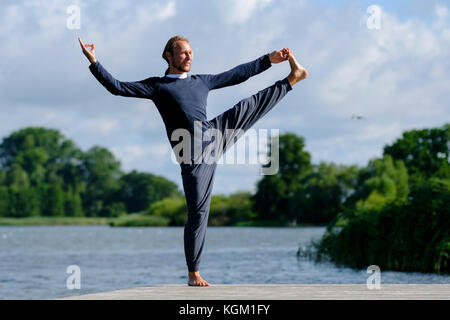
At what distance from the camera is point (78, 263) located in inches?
1330

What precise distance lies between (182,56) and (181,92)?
340mm

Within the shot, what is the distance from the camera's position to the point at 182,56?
608cm

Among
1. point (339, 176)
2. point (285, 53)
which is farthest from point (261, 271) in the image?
point (339, 176)

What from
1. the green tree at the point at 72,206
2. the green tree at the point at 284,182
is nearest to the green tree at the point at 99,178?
the green tree at the point at 72,206

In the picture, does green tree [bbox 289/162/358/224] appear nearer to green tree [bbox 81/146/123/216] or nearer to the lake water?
the lake water

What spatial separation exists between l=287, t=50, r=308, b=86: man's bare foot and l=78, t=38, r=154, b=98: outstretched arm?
1.35 metres

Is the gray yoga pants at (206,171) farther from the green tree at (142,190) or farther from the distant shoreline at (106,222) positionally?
the green tree at (142,190)

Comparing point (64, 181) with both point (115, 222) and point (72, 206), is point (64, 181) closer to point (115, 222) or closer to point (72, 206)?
point (72, 206)

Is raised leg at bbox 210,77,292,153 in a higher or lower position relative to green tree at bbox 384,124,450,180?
lower

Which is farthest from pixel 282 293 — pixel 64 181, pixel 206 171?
pixel 64 181

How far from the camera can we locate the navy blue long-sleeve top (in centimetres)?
593

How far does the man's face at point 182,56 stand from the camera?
19.9 feet

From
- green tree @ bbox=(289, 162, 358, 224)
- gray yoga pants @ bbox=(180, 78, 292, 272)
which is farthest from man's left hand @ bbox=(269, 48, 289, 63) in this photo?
Answer: green tree @ bbox=(289, 162, 358, 224)
